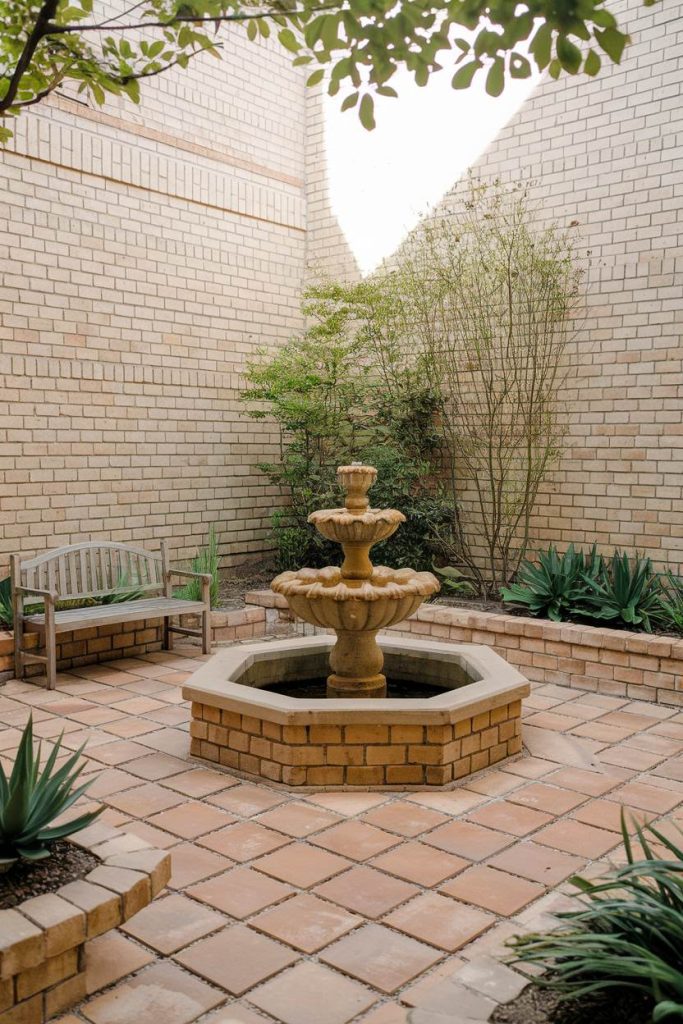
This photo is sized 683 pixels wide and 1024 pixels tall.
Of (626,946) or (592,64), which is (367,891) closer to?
(626,946)

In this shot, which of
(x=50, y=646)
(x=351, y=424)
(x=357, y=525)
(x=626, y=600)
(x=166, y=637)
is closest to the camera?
(x=357, y=525)

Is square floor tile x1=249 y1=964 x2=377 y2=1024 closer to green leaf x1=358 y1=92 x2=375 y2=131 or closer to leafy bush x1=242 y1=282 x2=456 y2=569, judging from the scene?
green leaf x1=358 y1=92 x2=375 y2=131

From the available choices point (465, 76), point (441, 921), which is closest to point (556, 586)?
point (441, 921)

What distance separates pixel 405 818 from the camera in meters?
4.07

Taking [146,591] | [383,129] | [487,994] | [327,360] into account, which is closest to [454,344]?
[327,360]

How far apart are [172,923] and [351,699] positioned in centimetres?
174

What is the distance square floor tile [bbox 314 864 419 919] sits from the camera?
3262 millimetres

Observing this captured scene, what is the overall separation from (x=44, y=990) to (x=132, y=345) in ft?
21.3

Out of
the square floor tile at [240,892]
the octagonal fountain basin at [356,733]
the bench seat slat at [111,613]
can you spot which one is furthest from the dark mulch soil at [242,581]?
the square floor tile at [240,892]

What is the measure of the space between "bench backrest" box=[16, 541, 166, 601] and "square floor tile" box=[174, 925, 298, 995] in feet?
12.7

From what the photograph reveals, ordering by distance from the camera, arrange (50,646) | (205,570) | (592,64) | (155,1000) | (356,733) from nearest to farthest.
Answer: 1. (592,64)
2. (155,1000)
3. (356,733)
4. (50,646)
5. (205,570)

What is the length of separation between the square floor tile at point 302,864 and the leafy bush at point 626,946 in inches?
47.1

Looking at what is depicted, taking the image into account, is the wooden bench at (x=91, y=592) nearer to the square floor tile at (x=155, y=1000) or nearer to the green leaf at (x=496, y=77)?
the square floor tile at (x=155, y=1000)

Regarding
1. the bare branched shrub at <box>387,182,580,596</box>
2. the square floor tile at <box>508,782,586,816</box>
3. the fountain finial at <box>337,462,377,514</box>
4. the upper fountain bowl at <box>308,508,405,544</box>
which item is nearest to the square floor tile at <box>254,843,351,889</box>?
the square floor tile at <box>508,782,586,816</box>
